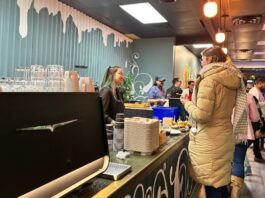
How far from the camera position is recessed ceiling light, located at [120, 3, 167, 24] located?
5.27m

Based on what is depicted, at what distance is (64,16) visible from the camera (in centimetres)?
526

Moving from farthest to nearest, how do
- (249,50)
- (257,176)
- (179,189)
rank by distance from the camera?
(249,50), (257,176), (179,189)

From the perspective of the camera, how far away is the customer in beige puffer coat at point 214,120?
6.55 feet

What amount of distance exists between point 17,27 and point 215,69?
3439mm

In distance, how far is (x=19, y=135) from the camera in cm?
81

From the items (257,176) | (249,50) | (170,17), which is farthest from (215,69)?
(249,50)

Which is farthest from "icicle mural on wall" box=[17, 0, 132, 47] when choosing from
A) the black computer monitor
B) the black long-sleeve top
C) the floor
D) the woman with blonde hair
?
the floor

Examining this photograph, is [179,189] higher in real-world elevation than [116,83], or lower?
lower

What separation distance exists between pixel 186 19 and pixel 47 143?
5.62 metres

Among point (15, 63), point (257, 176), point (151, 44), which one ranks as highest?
point (151, 44)

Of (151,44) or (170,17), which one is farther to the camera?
(151,44)

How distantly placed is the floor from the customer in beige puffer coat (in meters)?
1.47

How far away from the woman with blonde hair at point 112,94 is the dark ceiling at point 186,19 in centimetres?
264

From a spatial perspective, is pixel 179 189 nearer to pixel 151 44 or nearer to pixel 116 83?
pixel 116 83
